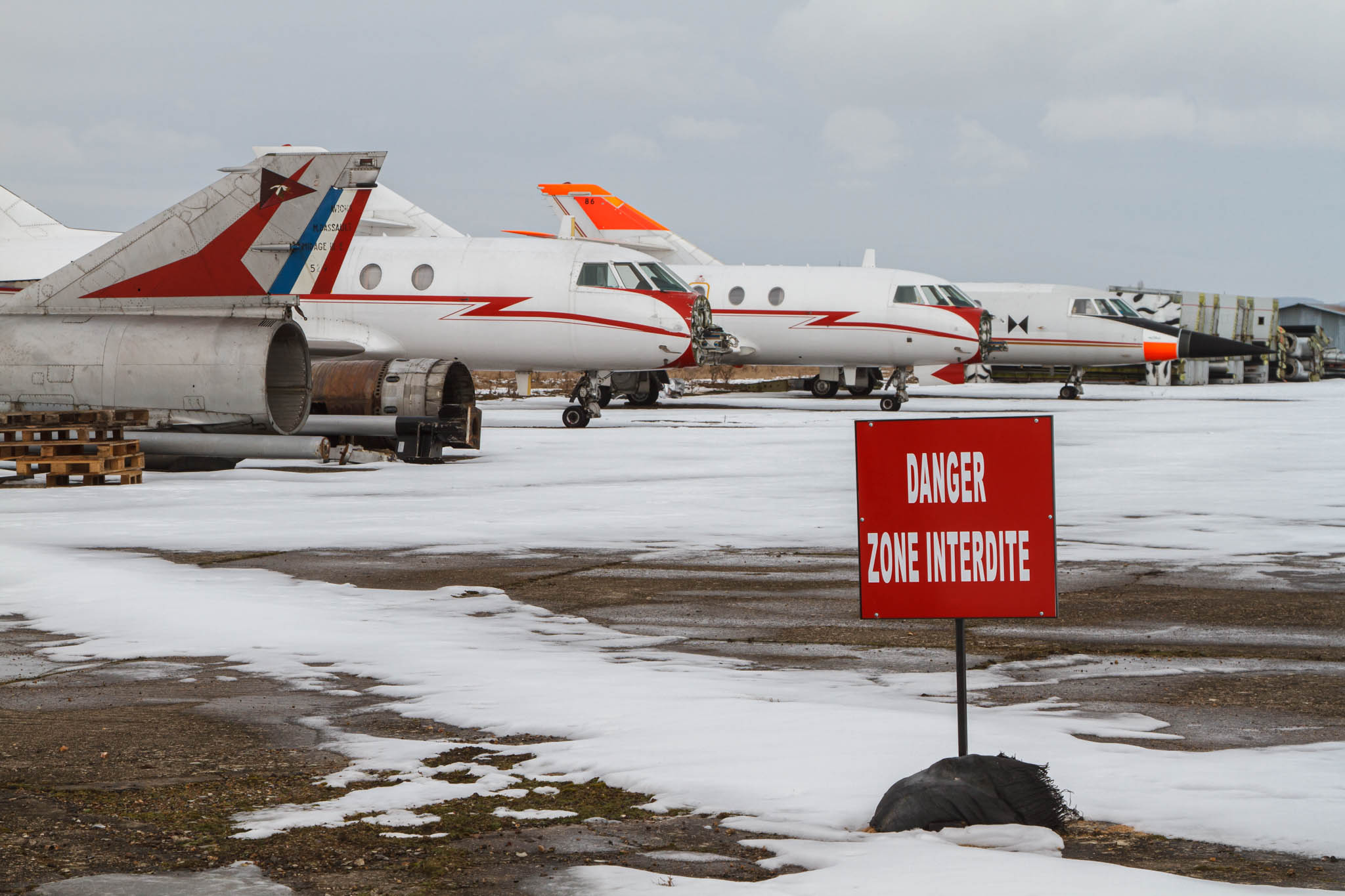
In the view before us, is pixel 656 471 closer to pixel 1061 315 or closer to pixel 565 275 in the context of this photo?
pixel 565 275

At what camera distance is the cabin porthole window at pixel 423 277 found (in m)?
23.6

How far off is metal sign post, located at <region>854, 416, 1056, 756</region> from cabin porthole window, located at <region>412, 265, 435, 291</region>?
65.3ft

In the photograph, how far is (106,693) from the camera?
19.1 ft

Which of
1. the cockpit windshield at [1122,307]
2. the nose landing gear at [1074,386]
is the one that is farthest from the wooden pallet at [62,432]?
the cockpit windshield at [1122,307]

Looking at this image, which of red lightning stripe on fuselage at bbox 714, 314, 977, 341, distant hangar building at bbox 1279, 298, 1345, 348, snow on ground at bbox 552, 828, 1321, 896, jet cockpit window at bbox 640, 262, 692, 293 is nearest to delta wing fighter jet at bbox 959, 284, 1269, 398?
red lightning stripe on fuselage at bbox 714, 314, 977, 341

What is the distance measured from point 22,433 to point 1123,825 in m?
13.7

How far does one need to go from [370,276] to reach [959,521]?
2041 centimetres

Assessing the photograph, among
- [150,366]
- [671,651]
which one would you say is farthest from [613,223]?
[671,651]

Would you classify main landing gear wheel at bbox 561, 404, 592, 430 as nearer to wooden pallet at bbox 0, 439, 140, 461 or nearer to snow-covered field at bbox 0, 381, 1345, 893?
snow-covered field at bbox 0, 381, 1345, 893

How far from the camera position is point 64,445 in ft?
49.1

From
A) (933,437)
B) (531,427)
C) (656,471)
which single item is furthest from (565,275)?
(933,437)

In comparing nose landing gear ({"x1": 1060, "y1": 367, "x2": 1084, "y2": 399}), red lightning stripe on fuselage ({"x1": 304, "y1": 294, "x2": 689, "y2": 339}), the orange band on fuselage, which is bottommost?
nose landing gear ({"x1": 1060, "y1": 367, "x2": 1084, "y2": 399})

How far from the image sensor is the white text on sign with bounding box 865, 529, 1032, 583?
170 inches

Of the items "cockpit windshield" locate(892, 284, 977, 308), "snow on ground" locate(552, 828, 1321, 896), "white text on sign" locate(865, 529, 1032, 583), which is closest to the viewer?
"snow on ground" locate(552, 828, 1321, 896)
